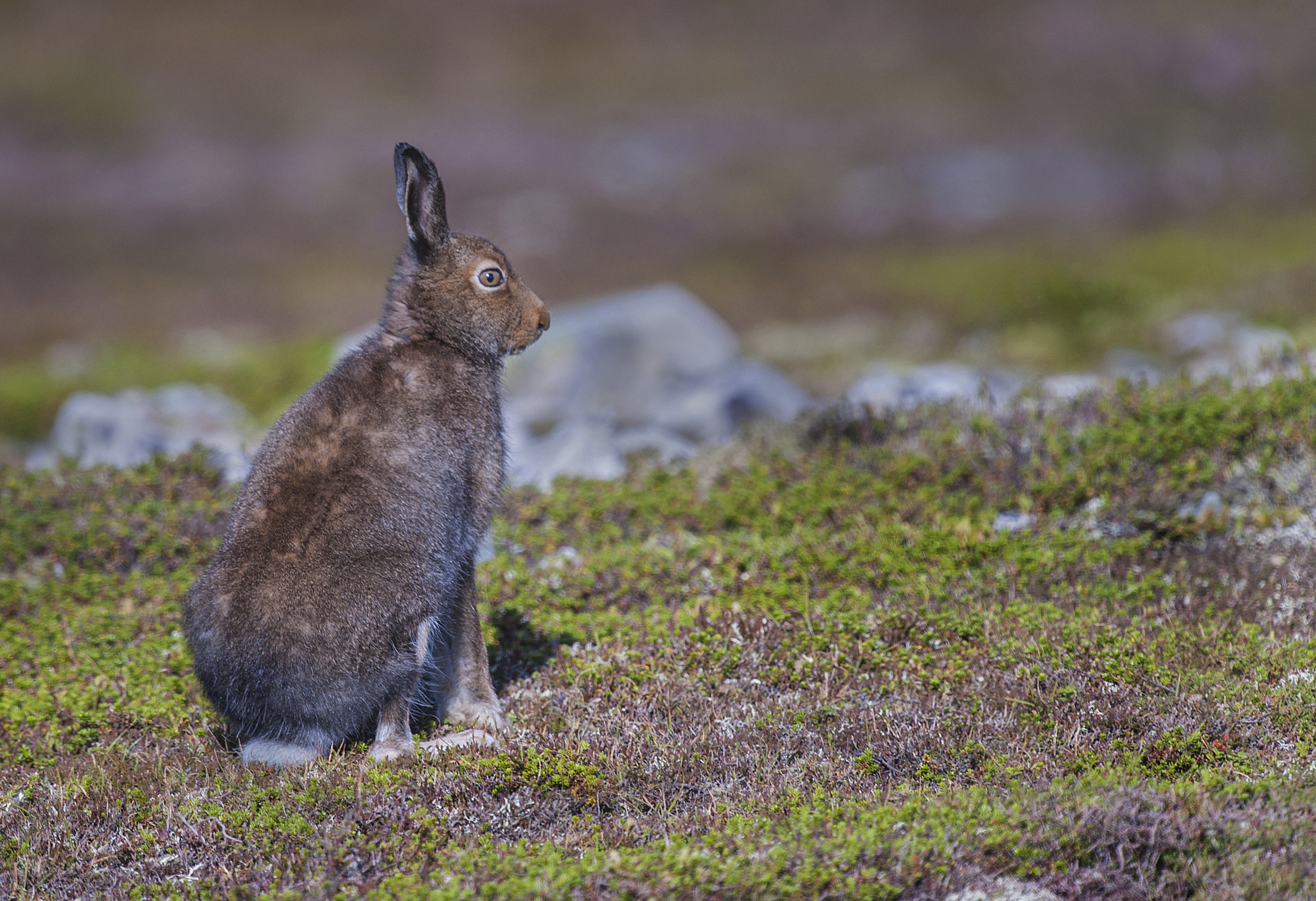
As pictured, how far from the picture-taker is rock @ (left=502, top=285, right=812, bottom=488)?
16031 mm

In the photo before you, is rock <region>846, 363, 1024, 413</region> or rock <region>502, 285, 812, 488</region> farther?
rock <region>502, 285, 812, 488</region>

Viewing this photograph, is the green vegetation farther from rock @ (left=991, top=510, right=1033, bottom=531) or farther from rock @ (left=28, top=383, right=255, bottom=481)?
rock @ (left=991, top=510, right=1033, bottom=531)

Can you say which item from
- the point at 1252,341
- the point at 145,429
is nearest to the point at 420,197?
the point at 145,429

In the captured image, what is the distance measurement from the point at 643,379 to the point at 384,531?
13.1 meters

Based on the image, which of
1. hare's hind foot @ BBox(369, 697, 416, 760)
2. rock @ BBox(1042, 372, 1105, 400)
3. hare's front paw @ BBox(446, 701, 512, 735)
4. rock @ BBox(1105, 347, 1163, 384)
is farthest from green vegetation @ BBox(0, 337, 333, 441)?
rock @ BBox(1105, 347, 1163, 384)

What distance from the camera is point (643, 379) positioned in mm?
19359

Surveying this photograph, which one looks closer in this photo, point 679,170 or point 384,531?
point 384,531

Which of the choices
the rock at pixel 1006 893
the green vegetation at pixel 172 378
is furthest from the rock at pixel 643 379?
the rock at pixel 1006 893

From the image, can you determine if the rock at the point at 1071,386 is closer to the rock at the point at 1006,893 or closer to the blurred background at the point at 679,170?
the blurred background at the point at 679,170

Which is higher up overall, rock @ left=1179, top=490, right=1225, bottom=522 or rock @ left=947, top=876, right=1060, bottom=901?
rock @ left=1179, top=490, right=1225, bottom=522

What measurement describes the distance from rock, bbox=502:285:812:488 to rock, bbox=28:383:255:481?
388 centimetres

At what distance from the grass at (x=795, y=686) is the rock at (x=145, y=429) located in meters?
2.24

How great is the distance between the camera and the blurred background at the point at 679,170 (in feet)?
80.5

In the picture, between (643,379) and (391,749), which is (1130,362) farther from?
(391,749)
